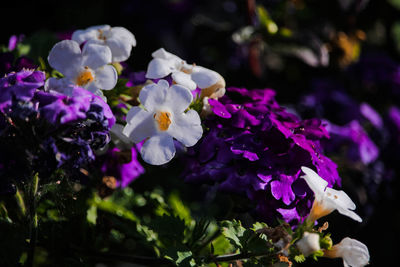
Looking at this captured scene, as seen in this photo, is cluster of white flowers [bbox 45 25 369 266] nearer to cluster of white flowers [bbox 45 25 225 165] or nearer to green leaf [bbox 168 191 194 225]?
cluster of white flowers [bbox 45 25 225 165]

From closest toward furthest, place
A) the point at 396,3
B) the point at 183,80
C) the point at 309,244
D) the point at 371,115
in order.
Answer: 1. the point at 309,244
2. the point at 183,80
3. the point at 371,115
4. the point at 396,3

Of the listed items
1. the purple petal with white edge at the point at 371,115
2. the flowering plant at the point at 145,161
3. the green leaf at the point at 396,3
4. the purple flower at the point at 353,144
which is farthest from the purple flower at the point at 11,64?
the green leaf at the point at 396,3

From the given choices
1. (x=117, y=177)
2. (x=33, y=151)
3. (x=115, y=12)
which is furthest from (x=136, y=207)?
(x=115, y=12)

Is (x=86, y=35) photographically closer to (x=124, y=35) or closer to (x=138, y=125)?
(x=124, y=35)

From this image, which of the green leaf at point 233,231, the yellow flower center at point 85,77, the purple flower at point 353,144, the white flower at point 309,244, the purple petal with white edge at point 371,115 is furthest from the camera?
the purple petal with white edge at point 371,115

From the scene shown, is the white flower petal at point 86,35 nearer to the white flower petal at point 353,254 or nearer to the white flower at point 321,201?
the white flower at point 321,201

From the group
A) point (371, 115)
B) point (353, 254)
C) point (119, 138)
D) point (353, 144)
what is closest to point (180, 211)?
point (119, 138)
